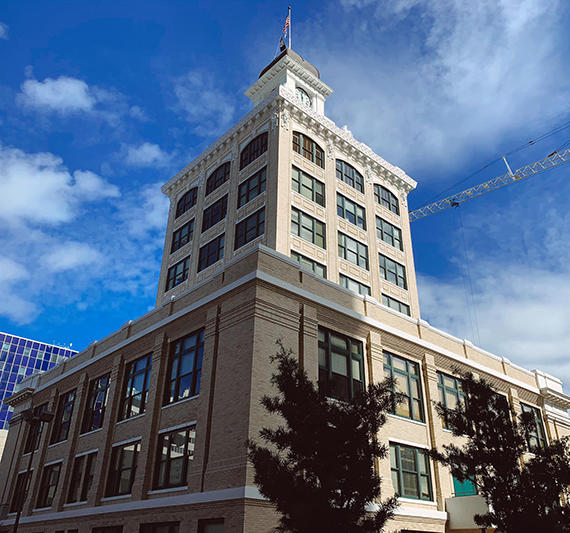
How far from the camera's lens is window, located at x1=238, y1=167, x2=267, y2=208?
1500 inches

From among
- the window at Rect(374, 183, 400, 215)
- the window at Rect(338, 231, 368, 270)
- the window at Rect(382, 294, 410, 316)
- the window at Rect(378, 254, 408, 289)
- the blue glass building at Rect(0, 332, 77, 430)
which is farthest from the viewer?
the blue glass building at Rect(0, 332, 77, 430)

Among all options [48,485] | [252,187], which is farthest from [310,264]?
[48,485]

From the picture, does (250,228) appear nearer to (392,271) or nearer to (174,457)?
(392,271)

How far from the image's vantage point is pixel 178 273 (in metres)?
43.3

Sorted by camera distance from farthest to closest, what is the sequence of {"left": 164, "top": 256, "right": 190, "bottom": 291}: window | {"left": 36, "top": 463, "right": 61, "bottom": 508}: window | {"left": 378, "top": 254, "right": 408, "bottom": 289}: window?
{"left": 164, "top": 256, "right": 190, "bottom": 291}: window
{"left": 378, "top": 254, "right": 408, "bottom": 289}: window
{"left": 36, "top": 463, "right": 61, "bottom": 508}: window

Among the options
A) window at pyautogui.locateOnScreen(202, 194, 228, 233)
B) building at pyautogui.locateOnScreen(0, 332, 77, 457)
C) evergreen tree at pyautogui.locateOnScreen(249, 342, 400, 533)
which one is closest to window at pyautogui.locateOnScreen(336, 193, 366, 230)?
window at pyautogui.locateOnScreen(202, 194, 228, 233)

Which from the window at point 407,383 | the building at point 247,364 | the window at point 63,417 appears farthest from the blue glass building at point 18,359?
the window at point 407,383

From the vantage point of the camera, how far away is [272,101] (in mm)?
39938

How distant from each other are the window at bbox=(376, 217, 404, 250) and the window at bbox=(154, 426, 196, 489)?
2478 cm

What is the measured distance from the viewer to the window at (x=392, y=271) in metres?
41.5

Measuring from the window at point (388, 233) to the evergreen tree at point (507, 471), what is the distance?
82.9ft

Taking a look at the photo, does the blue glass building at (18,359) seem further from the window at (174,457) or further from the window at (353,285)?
the window at (174,457)

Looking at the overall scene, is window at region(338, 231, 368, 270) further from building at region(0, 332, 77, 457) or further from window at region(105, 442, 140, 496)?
building at region(0, 332, 77, 457)

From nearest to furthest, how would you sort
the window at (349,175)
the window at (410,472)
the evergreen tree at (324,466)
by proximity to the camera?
the evergreen tree at (324,466)
the window at (410,472)
the window at (349,175)
